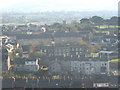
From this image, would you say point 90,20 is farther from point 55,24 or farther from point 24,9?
point 24,9

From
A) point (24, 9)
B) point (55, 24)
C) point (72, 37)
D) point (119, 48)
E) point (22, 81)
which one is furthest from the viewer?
point (24, 9)

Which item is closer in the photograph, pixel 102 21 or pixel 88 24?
pixel 88 24

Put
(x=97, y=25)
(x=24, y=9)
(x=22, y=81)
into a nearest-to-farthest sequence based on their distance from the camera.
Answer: (x=22, y=81) → (x=97, y=25) → (x=24, y=9)

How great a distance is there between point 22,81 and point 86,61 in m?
1.60

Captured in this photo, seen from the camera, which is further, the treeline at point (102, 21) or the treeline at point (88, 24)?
the treeline at point (102, 21)

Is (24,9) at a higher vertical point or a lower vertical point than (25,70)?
higher

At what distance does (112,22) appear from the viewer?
9156 mm

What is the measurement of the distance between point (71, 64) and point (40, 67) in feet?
1.66

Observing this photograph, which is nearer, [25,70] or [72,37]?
[25,70]

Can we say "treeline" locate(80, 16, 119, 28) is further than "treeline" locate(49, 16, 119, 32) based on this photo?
Yes

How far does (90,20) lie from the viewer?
30.0 feet

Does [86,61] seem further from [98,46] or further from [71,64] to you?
[98,46]

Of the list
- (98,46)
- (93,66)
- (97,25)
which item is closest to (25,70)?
(93,66)

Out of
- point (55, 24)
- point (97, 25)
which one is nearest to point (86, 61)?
point (97, 25)
